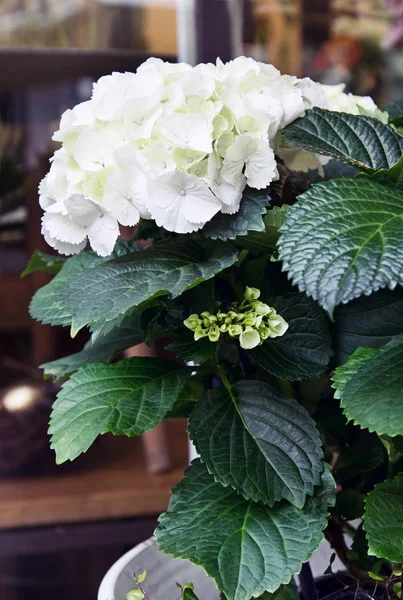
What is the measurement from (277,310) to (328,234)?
0.43 ft

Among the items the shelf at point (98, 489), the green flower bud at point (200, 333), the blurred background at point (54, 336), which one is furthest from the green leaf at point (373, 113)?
the shelf at point (98, 489)

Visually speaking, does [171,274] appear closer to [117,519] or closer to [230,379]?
[230,379]

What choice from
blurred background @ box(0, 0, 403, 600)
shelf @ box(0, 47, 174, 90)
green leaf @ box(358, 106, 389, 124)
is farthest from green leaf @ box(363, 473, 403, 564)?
shelf @ box(0, 47, 174, 90)

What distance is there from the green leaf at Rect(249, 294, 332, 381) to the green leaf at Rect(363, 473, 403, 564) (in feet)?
0.35

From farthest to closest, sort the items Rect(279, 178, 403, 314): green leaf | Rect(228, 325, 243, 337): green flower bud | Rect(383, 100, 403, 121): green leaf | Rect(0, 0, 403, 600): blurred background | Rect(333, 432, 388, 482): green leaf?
Rect(0, 0, 403, 600): blurred background < Rect(383, 100, 403, 121): green leaf < Rect(333, 432, 388, 482): green leaf < Rect(228, 325, 243, 337): green flower bud < Rect(279, 178, 403, 314): green leaf

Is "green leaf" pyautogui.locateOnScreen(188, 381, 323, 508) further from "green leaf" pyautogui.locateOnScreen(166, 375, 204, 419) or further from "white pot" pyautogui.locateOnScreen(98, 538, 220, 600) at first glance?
"white pot" pyautogui.locateOnScreen(98, 538, 220, 600)

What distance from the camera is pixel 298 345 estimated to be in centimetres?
50

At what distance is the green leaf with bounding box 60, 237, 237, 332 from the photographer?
426 millimetres

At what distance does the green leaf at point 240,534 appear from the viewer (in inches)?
17.4

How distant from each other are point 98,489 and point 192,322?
1.00m

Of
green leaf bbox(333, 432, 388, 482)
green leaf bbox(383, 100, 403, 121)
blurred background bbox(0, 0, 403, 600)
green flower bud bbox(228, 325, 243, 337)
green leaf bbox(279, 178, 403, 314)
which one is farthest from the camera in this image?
blurred background bbox(0, 0, 403, 600)

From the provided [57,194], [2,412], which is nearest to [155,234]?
[57,194]

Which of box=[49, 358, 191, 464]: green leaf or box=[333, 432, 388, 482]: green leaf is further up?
box=[49, 358, 191, 464]: green leaf

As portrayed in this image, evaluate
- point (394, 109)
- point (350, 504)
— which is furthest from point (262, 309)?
point (394, 109)
